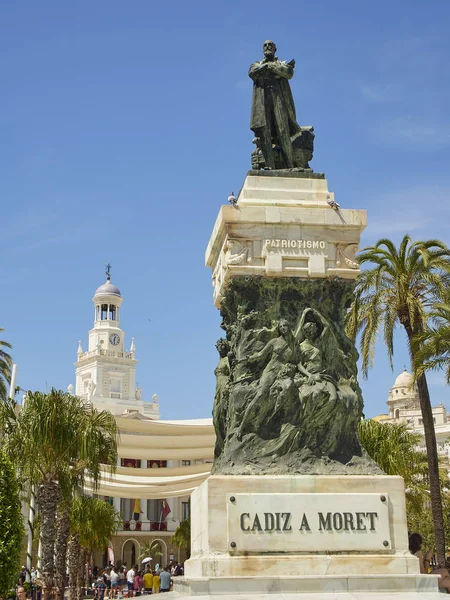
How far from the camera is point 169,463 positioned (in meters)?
85.7

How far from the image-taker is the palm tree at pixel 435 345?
80.7 ft

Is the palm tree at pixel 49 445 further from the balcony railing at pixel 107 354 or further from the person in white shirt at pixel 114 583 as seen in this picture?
the balcony railing at pixel 107 354

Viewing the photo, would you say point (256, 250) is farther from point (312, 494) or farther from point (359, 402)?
point (312, 494)

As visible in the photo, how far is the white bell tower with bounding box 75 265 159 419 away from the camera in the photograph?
12750 centimetres

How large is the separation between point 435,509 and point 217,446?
14.9 m


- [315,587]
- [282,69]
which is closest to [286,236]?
[282,69]

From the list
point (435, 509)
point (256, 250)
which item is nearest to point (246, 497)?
point (256, 250)

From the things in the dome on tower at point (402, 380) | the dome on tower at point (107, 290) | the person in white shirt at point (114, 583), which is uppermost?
the dome on tower at point (107, 290)

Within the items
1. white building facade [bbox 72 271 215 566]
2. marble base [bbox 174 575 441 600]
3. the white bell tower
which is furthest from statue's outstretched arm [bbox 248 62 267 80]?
the white bell tower

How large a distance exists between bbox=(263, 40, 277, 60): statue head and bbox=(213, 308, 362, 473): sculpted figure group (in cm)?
433

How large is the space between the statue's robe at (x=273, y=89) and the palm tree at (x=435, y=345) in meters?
12.3

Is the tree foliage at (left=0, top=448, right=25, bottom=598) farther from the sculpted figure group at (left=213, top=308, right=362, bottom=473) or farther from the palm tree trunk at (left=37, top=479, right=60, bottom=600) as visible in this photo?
the sculpted figure group at (left=213, top=308, right=362, bottom=473)

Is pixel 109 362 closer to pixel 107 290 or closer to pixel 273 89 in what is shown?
pixel 107 290

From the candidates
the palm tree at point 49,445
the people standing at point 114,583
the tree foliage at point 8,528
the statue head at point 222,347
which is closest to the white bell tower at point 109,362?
the people standing at point 114,583
